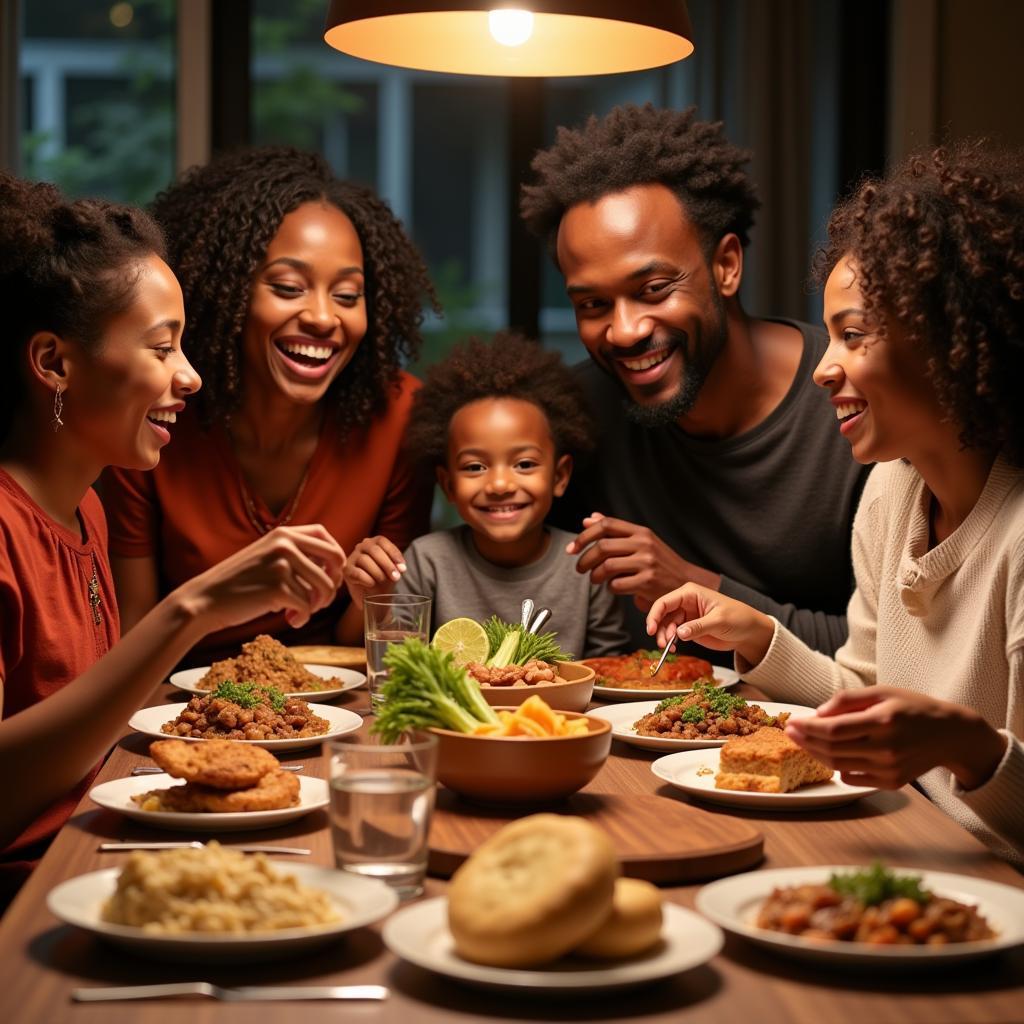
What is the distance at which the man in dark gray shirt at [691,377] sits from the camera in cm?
299

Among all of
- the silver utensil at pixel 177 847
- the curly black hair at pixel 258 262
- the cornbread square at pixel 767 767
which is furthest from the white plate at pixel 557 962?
the curly black hair at pixel 258 262

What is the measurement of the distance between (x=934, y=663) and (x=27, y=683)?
1.32m

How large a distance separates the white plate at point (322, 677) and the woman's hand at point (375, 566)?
174 millimetres

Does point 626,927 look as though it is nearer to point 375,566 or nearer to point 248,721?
point 248,721

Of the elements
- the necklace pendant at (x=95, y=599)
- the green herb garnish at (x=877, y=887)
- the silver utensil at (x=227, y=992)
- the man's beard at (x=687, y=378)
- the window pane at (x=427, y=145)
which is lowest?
the silver utensil at (x=227, y=992)

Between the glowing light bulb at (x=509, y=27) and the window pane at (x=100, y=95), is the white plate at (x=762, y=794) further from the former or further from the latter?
the window pane at (x=100, y=95)

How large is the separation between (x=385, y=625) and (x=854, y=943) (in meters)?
0.99

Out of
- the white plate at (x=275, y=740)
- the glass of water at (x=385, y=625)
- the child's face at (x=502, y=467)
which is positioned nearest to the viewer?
the white plate at (x=275, y=740)

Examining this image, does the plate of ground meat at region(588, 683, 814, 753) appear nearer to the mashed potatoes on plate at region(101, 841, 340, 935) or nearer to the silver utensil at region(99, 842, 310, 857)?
the silver utensil at region(99, 842, 310, 857)

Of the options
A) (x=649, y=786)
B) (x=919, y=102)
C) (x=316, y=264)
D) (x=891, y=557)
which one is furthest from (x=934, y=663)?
(x=919, y=102)

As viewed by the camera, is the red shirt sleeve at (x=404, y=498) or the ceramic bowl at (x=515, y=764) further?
the red shirt sleeve at (x=404, y=498)

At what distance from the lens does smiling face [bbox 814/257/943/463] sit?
2.08 metres

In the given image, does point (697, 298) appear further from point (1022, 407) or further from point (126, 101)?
point (126, 101)

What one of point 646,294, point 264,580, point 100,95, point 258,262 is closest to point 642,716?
point 264,580
